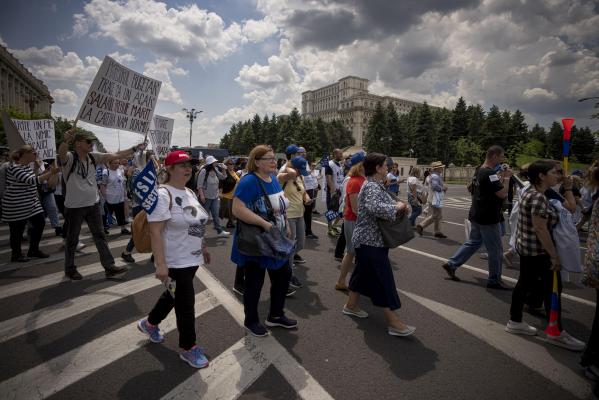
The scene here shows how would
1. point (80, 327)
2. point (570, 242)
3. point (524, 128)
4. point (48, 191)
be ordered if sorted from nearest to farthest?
point (570, 242) < point (80, 327) < point (48, 191) < point (524, 128)

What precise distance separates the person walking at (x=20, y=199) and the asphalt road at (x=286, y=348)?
1309mm

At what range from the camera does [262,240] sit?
10.6 feet

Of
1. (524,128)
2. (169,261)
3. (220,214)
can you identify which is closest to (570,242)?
(169,261)

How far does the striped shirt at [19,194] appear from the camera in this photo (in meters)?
5.92

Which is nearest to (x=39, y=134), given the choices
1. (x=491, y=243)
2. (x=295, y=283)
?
(x=295, y=283)

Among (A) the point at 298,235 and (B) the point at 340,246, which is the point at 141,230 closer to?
(A) the point at 298,235

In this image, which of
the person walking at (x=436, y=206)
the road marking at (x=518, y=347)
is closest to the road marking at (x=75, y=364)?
the road marking at (x=518, y=347)

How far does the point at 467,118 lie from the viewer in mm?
73125

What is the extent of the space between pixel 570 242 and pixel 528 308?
4.62 ft

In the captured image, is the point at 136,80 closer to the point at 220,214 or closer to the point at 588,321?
the point at 220,214

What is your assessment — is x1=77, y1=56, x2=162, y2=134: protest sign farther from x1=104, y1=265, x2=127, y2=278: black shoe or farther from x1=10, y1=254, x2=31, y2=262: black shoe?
x1=10, y1=254, x2=31, y2=262: black shoe

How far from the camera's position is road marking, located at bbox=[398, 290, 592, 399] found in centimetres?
288

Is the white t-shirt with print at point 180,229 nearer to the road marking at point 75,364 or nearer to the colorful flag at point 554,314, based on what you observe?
the road marking at point 75,364

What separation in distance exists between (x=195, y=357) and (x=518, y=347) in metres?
3.25
